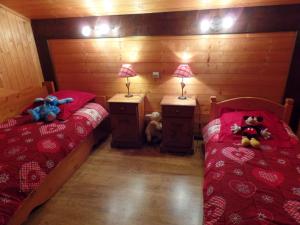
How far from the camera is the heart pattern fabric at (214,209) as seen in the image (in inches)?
44.2

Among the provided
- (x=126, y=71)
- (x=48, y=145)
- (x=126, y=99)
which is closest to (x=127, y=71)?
(x=126, y=71)

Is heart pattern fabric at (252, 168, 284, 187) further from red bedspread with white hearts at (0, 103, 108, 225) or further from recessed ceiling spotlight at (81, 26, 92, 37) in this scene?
recessed ceiling spotlight at (81, 26, 92, 37)

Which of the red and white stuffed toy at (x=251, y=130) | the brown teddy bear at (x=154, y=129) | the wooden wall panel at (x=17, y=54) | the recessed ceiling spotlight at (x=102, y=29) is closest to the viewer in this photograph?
the red and white stuffed toy at (x=251, y=130)

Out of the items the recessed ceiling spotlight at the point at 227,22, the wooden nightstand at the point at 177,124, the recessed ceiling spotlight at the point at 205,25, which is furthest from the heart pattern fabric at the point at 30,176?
the recessed ceiling spotlight at the point at 227,22

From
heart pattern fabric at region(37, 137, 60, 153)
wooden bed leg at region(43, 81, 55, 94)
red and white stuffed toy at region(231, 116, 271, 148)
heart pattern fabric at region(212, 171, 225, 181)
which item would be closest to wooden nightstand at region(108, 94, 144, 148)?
heart pattern fabric at region(37, 137, 60, 153)

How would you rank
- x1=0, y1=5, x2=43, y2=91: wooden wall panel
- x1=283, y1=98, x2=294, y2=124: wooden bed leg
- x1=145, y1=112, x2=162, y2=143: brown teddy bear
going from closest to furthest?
x1=283, y1=98, x2=294, y2=124: wooden bed leg < x1=0, y1=5, x2=43, y2=91: wooden wall panel < x1=145, y1=112, x2=162, y2=143: brown teddy bear

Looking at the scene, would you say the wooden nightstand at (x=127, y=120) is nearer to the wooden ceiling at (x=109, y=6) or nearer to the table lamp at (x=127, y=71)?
the table lamp at (x=127, y=71)

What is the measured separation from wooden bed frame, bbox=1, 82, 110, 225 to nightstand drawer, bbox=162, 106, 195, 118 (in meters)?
1.03

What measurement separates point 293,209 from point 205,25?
208 cm

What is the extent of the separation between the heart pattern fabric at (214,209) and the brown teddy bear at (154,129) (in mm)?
1590

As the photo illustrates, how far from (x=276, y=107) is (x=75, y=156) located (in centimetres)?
246

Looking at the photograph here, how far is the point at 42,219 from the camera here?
1.68 m

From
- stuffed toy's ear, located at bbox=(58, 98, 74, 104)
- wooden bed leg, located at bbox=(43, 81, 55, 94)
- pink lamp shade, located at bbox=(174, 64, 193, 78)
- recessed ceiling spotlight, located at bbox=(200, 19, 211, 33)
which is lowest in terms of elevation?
stuffed toy's ear, located at bbox=(58, 98, 74, 104)

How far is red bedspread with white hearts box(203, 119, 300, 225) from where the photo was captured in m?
1.08
